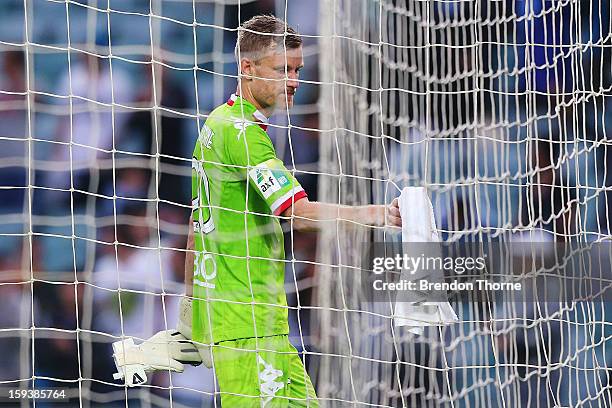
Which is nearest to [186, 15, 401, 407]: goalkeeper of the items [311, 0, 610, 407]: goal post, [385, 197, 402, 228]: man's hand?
[385, 197, 402, 228]: man's hand

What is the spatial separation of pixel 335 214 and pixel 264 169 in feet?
0.58

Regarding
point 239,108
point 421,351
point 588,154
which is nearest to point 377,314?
point 421,351

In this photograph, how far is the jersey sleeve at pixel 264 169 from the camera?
192 centimetres

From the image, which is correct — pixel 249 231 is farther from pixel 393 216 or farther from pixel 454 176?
pixel 454 176

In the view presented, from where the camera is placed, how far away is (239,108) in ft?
6.70

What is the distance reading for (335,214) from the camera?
2012 millimetres

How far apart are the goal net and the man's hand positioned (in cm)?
11

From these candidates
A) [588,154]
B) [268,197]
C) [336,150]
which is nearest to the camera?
[268,197]

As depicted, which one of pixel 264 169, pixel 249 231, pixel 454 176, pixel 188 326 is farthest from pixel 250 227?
pixel 454 176

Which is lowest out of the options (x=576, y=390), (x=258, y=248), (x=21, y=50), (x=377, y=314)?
(x=576, y=390)

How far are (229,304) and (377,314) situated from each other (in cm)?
33

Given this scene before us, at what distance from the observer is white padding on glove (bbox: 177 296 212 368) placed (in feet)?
6.77

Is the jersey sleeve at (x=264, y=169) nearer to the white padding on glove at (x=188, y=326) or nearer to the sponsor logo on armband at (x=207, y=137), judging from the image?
the sponsor logo on armband at (x=207, y=137)

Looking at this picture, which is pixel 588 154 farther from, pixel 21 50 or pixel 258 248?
pixel 21 50
